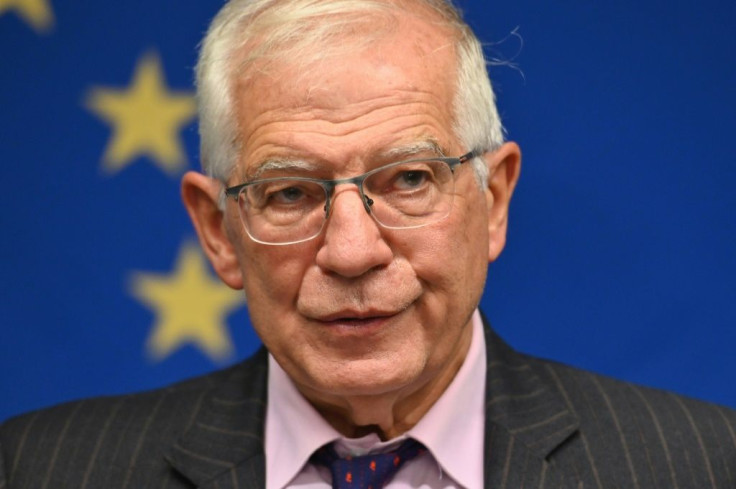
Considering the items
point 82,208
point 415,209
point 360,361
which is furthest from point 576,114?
point 82,208

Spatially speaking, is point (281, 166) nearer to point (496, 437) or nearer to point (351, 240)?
point (351, 240)

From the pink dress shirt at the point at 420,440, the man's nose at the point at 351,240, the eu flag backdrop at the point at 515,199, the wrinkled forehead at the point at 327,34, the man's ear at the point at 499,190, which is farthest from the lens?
the eu flag backdrop at the point at 515,199

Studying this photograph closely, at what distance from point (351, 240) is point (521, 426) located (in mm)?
579

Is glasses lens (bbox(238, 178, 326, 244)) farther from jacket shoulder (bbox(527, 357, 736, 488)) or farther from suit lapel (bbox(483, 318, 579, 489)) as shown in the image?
jacket shoulder (bbox(527, 357, 736, 488))

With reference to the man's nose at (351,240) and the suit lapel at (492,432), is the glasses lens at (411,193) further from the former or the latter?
the suit lapel at (492,432)

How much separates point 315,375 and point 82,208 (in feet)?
4.23

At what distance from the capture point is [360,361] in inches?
85.4

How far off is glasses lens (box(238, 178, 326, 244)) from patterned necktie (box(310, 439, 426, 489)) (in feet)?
1.58

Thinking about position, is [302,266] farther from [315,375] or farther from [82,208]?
[82,208]

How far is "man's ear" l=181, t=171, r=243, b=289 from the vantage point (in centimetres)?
245

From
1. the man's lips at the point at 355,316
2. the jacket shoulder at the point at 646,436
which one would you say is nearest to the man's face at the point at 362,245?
the man's lips at the point at 355,316

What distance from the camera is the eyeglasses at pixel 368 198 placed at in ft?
7.12

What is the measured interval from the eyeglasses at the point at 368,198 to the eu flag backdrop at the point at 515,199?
2.37 feet

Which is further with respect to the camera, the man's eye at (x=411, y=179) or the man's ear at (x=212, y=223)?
the man's ear at (x=212, y=223)
